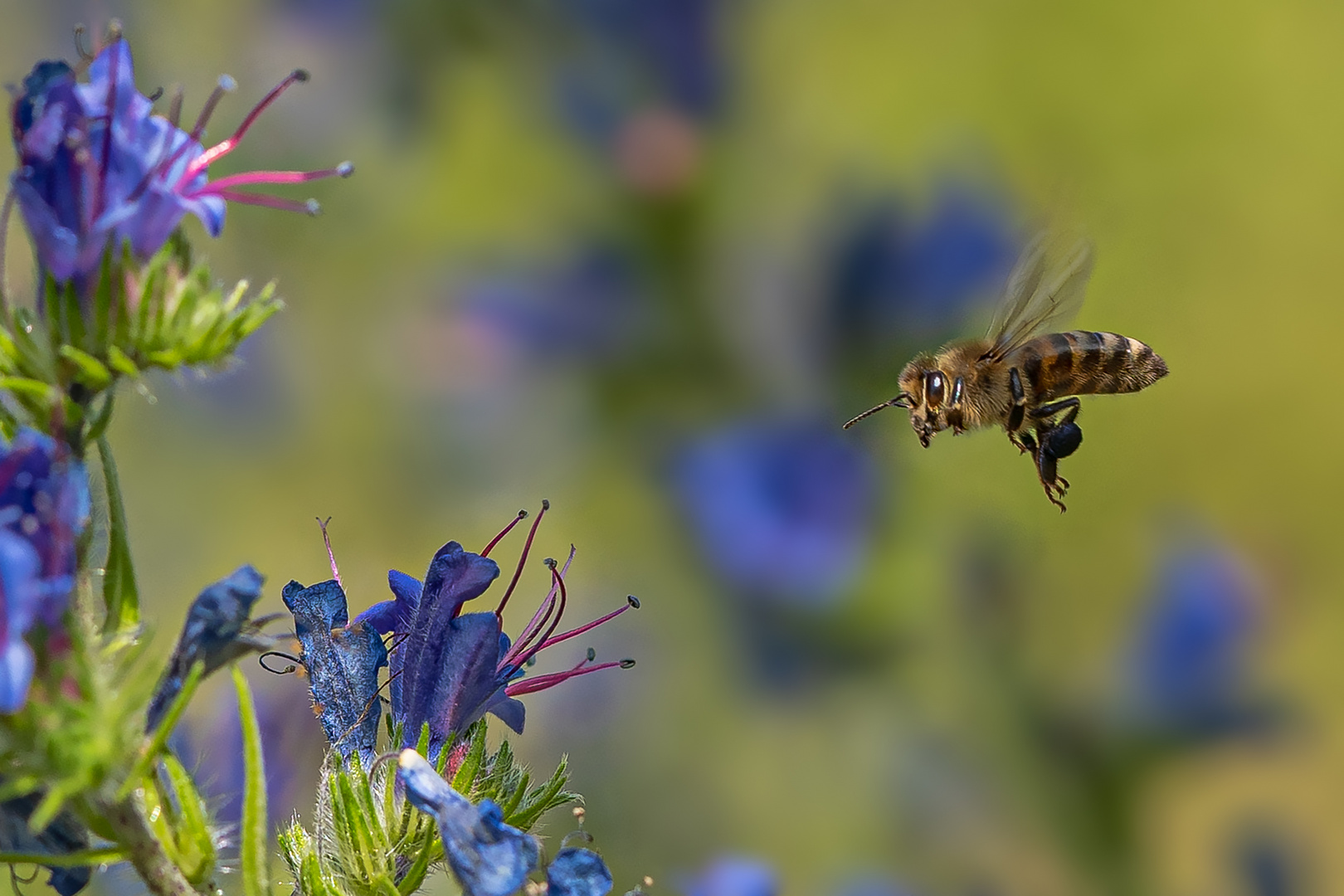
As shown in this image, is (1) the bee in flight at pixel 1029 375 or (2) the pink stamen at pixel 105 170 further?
(1) the bee in flight at pixel 1029 375

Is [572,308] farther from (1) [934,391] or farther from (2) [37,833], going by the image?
(2) [37,833]

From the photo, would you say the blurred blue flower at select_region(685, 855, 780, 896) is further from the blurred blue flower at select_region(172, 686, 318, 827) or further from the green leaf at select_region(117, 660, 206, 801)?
the green leaf at select_region(117, 660, 206, 801)

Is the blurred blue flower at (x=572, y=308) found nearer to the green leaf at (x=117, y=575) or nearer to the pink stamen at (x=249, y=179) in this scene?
the pink stamen at (x=249, y=179)

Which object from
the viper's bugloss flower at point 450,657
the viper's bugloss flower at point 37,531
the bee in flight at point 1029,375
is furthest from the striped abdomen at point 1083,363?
the viper's bugloss flower at point 37,531

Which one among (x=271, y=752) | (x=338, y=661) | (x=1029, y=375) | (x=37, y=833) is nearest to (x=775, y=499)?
(x=1029, y=375)

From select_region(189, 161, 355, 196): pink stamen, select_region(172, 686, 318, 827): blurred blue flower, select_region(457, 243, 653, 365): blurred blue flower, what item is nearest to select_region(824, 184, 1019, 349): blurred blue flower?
select_region(457, 243, 653, 365): blurred blue flower

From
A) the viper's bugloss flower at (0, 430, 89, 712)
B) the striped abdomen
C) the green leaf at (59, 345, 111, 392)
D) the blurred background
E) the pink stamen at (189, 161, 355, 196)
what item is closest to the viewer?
the viper's bugloss flower at (0, 430, 89, 712)
